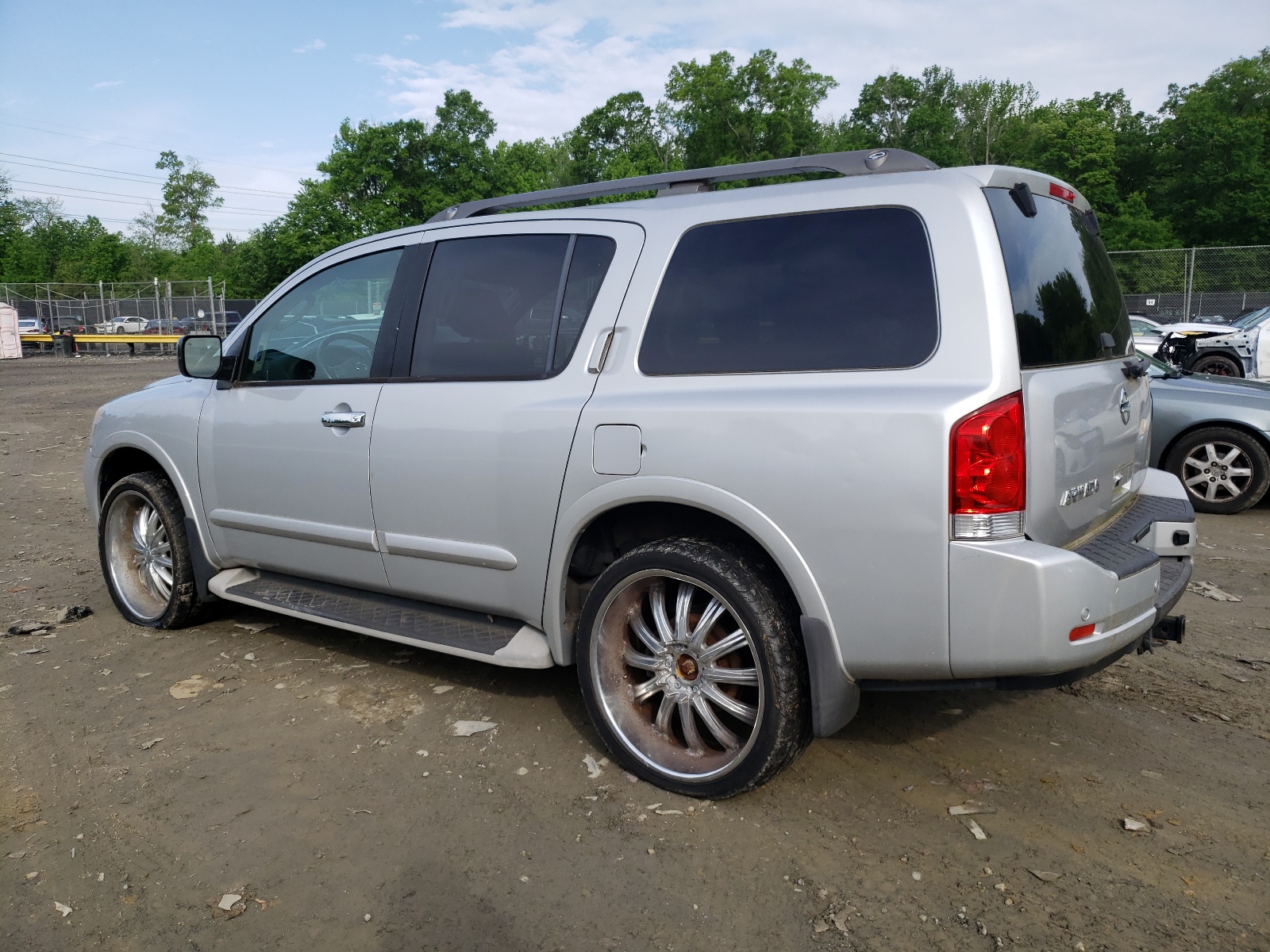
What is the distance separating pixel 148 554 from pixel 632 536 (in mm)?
3080

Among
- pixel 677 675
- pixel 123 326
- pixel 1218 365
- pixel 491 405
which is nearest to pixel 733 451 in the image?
pixel 677 675

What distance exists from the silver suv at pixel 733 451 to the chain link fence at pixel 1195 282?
2385 cm

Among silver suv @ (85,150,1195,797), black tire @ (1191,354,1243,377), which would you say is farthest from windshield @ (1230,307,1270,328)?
silver suv @ (85,150,1195,797)

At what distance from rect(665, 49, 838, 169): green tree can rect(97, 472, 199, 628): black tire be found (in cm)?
6149

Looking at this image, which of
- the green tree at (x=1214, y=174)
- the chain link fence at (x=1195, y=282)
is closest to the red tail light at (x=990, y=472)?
the chain link fence at (x=1195, y=282)

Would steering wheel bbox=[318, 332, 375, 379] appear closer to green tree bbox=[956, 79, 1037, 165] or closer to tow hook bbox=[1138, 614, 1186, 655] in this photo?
tow hook bbox=[1138, 614, 1186, 655]

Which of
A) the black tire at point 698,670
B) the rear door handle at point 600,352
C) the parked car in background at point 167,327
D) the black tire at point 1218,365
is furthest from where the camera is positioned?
the parked car in background at point 167,327

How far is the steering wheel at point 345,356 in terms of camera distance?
13.8 ft

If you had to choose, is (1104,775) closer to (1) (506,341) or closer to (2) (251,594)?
(1) (506,341)

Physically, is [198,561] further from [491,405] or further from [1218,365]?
[1218,365]

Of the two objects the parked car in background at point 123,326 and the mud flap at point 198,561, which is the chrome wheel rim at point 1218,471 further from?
the parked car in background at point 123,326

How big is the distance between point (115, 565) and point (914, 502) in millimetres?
4477

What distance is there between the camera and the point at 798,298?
3051 mm

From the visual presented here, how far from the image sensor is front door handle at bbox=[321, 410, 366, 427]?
4031 mm
